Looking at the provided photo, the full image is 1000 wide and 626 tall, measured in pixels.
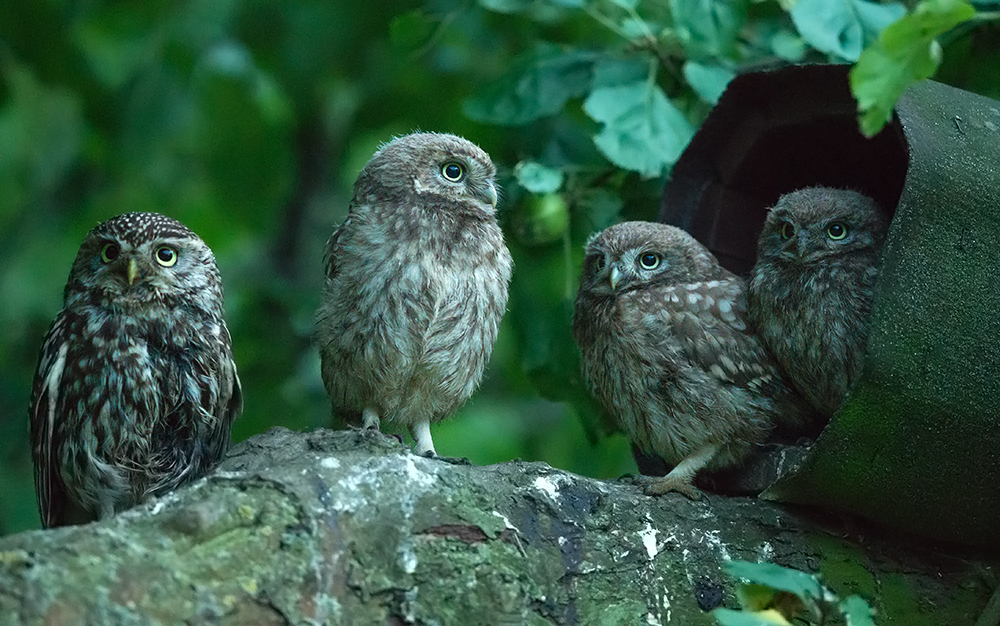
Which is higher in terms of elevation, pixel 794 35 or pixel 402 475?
pixel 794 35

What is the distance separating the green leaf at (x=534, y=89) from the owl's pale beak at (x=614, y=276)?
0.69 metres

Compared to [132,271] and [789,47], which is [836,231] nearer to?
[789,47]

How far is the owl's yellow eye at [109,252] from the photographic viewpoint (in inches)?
135

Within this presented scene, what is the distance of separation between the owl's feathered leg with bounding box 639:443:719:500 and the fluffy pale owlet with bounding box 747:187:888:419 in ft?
1.10

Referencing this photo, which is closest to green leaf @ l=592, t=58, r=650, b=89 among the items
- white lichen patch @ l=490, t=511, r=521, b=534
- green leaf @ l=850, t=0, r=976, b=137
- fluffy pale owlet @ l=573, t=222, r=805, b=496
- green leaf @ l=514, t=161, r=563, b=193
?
green leaf @ l=514, t=161, r=563, b=193

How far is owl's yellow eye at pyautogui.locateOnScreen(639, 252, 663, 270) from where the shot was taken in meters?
3.64

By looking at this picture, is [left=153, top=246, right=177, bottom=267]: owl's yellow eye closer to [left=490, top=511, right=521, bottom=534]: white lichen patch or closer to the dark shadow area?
[left=490, top=511, right=521, bottom=534]: white lichen patch

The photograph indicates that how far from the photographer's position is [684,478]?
3.26 metres

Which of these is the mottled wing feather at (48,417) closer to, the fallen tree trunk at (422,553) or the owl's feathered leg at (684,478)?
the fallen tree trunk at (422,553)

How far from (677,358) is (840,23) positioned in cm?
112

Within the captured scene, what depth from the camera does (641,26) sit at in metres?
3.99

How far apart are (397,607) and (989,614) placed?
1.52 meters

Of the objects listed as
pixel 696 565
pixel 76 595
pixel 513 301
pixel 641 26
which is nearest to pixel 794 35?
pixel 641 26

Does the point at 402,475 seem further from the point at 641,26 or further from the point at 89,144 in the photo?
the point at 89,144
